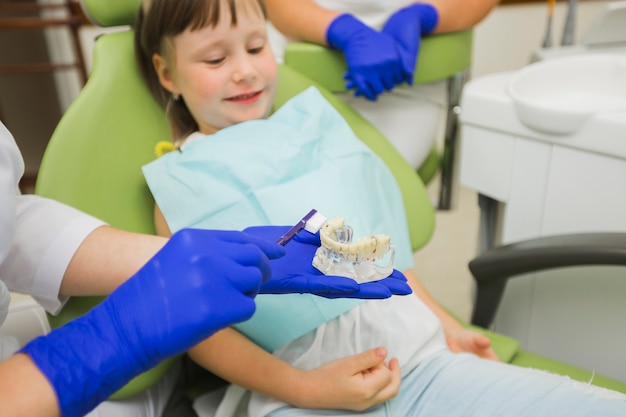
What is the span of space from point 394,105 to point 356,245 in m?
0.76

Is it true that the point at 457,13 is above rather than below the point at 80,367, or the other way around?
above

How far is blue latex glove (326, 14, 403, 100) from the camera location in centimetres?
110

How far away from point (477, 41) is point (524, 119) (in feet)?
5.85

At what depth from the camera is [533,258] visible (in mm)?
898

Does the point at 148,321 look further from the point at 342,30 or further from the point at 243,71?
the point at 342,30

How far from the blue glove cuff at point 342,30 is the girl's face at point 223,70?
0.22m

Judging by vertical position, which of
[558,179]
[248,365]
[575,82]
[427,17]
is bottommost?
[248,365]

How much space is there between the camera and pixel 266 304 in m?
0.78

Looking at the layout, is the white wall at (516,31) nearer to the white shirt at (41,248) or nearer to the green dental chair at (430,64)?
the green dental chair at (430,64)

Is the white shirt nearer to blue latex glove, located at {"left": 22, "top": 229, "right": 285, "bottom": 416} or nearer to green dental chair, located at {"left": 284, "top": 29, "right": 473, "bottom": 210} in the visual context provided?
blue latex glove, located at {"left": 22, "top": 229, "right": 285, "bottom": 416}

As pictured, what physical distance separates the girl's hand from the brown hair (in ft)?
1.73

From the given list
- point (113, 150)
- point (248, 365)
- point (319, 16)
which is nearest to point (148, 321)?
point (248, 365)

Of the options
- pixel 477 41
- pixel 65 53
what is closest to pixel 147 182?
pixel 65 53

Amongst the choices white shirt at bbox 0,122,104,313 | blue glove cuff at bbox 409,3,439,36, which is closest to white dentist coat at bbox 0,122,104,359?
white shirt at bbox 0,122,104,313
